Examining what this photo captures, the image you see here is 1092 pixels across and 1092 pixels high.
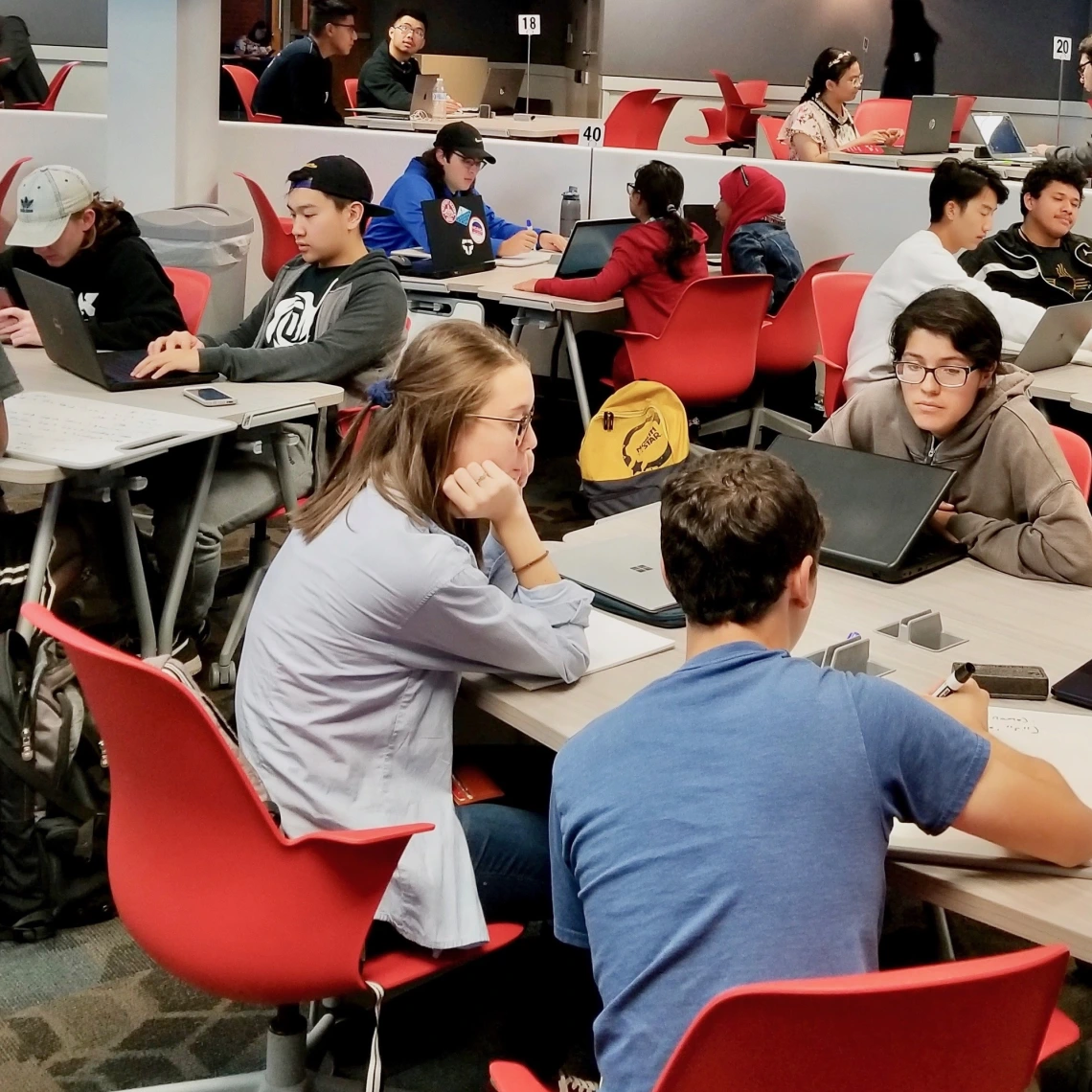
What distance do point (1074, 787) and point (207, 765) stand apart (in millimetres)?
976

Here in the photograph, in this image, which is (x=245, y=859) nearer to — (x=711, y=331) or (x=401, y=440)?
(x=401, y=440)

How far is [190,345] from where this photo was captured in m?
3.39

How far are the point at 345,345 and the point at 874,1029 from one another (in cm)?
264

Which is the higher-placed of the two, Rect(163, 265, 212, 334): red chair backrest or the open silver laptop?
Rect(163, 265, 212, 334): red chair backrest

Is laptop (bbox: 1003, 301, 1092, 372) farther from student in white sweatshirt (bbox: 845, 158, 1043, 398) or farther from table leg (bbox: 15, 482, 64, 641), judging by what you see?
table leg (bbox: 15, 482, 64, 641)

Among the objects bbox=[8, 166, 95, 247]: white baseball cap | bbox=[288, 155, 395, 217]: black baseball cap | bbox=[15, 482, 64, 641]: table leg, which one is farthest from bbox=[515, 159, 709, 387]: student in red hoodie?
bbox=[15, 482, 64, 641]: table leg

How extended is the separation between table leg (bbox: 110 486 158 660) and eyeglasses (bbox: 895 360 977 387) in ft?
5.37

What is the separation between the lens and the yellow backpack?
363cm

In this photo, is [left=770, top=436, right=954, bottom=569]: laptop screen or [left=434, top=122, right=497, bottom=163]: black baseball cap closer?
[left=770, top=436, right=954, bottom=569]: laptop screen

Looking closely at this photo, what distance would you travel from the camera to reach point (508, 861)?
1913mm

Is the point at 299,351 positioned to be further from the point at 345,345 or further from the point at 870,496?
the point at 870,496

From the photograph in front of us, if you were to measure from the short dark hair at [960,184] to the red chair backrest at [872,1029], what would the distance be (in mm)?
3523

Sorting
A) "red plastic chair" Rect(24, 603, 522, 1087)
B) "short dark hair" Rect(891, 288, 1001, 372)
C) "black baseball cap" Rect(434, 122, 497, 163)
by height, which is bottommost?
"red plastic chair" Rect(24, 603, 522, 1087)

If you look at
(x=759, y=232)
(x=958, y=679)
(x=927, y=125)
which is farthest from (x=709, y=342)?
(x=958, y=679)
